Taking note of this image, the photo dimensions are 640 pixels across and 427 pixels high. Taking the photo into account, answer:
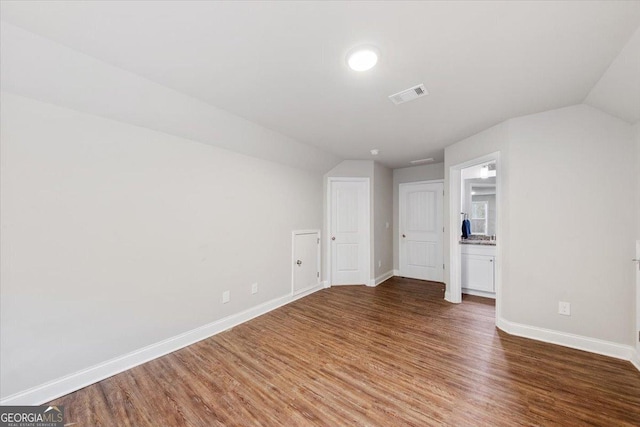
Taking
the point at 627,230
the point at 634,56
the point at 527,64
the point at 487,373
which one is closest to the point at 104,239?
the point at 487,373

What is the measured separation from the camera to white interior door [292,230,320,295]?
3.90 meters

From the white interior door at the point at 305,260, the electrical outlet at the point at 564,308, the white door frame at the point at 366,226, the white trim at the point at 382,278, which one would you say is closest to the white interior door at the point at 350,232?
the white door frame at the point at 366,226

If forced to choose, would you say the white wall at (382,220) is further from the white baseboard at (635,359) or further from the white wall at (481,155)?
the white baseboard at (635,359)

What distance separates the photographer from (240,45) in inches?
60.1

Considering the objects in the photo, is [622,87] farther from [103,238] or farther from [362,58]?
[103,238]

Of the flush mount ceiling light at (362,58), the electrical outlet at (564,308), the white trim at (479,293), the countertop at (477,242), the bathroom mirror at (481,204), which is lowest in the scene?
the white trim at (479,293)

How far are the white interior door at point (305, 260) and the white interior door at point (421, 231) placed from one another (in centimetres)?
218

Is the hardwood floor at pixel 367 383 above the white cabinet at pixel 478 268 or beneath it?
beneath

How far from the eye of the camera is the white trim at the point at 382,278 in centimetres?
456

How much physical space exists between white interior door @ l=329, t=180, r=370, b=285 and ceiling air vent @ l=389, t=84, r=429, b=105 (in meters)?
2.44

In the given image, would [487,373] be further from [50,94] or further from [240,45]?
[50,94]

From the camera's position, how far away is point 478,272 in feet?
13.1

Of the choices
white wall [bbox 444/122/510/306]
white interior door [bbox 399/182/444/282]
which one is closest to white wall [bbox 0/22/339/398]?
white wall [bbox 444/122/510/306]

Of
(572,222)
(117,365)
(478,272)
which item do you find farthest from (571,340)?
(117,365)
